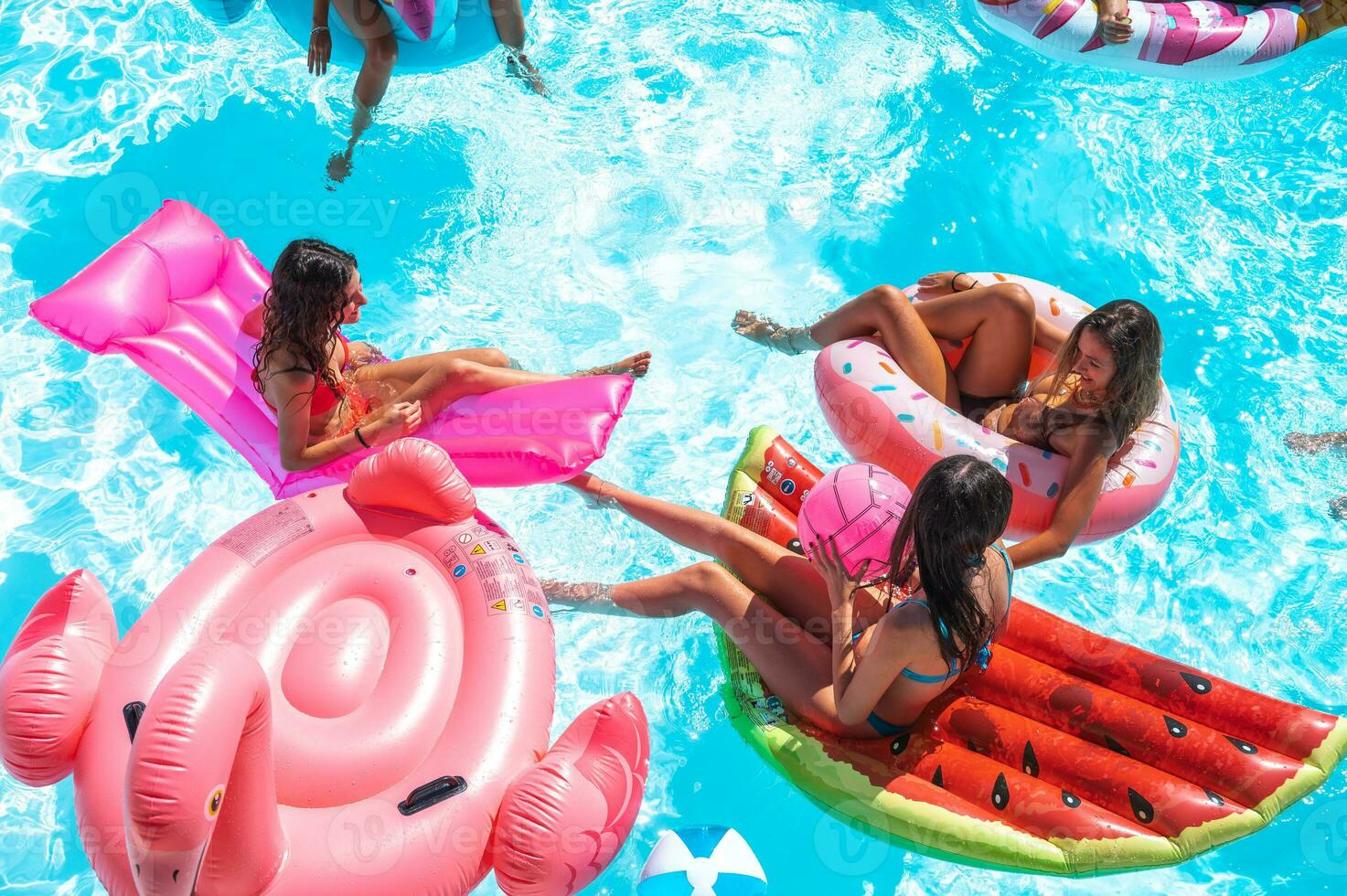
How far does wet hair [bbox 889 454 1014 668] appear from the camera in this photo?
2.80 meters

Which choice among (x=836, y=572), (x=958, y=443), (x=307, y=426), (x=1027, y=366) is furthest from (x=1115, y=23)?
(x=307, y=426)

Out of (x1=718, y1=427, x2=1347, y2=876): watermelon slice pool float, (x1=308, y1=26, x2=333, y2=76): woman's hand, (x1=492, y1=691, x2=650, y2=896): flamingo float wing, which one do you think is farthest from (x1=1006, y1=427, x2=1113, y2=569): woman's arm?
(x1=308, y1=26, x2=333, y2=76): woman's hand

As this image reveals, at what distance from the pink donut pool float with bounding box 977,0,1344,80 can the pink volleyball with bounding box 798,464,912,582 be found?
3.48m

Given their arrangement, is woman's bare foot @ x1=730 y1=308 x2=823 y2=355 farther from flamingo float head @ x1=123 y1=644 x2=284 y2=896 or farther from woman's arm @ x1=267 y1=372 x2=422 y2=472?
flamingo float head @ x1=123 y1=644 x2=284 y2=896

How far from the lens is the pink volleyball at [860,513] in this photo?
320 cm

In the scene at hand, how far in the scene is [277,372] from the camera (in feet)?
11.9

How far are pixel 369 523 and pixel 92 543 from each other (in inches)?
62.4

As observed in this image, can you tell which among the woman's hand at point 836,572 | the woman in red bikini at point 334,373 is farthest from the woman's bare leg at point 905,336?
the woman in red bikini at point 334,373

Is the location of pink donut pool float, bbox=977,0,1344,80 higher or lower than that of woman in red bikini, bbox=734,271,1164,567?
higher

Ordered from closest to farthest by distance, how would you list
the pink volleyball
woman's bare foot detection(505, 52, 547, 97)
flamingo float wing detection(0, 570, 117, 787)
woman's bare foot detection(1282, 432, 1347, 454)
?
1. flamingo float wing detection(0, 570, 117, 787)
2. the pink volleyball
3. woman's bare foot detection(1282, 432, 1347, 454)
4. woman's bare foot detection(505, 52, 547, 97)

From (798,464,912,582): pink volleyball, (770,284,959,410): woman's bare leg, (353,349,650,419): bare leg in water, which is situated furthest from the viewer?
(770,284,959,410): woman's bare leg

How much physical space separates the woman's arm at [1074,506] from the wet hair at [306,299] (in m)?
2.47

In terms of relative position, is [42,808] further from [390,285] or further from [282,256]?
[390,285]

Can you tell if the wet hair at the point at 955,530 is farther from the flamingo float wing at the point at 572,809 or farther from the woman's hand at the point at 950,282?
the woman's hand at the point at 950,282
